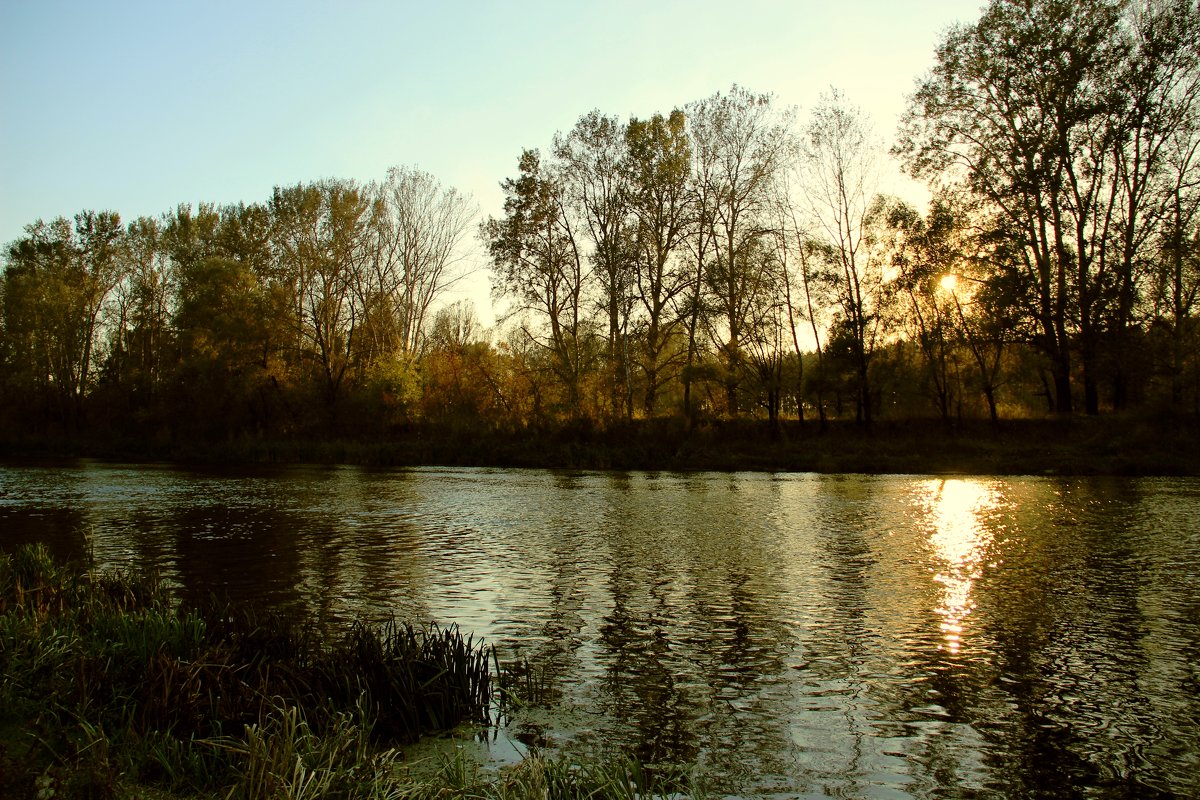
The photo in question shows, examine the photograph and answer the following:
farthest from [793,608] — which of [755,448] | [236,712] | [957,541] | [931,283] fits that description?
[931,283]

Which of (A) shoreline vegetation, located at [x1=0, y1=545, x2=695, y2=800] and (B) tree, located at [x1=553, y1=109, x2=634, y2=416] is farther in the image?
(B) tree, located at [x1=553, y1=109, x2=634, y2=416]

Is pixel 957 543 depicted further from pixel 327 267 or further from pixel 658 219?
pixel 327 267

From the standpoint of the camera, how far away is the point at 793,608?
11008 millimetres

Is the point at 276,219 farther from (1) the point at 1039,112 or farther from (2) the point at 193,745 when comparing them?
(2) the point at 193,745

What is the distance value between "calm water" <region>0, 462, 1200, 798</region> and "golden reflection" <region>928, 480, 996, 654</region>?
0.08 metres

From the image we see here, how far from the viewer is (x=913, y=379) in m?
48.8

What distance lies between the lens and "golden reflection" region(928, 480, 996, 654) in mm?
10609

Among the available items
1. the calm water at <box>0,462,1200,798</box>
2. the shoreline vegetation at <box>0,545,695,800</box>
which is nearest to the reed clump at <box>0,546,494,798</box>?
the shoreline vegetation at <box>0,545,695,800</box>

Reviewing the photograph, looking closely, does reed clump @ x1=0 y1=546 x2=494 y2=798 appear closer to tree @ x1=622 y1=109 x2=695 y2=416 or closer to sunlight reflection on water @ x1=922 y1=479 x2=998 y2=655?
sunlight reflection on water @ x1=922 y1=479 x2=998 y2=655

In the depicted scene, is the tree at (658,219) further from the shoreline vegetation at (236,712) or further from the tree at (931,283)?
the shoreline vegetation at (236,712)

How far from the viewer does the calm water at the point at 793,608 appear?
623 centimetres

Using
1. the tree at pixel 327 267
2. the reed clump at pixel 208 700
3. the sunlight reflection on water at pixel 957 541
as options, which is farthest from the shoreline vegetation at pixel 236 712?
the tree at pixel 327 267

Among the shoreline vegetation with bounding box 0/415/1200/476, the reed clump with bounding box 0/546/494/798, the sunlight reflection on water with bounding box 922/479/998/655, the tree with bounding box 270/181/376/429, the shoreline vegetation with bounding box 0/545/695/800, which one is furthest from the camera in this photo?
the tree with bounding box 270/181/376/429

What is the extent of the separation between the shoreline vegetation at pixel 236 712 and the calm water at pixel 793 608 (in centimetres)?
82
